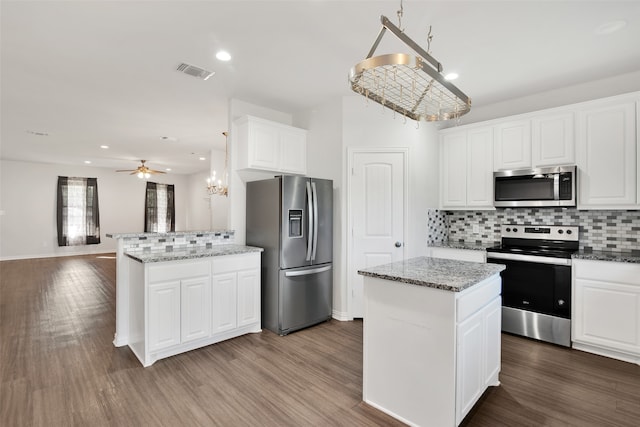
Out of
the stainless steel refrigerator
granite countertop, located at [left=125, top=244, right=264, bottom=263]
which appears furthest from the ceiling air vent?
granite countertop, located at [left=125, top=244, right=264, bottom=263]

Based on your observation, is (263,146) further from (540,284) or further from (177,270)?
(540,284)

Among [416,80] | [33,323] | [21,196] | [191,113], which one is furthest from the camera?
[21,196]

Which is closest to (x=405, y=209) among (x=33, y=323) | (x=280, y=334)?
(x=280, y=334)

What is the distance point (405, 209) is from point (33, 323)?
183 inches

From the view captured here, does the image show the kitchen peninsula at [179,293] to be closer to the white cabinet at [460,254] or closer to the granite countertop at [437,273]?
the granite countertop at [437,273]

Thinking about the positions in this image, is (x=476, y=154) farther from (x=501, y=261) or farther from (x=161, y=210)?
(x=161, y=210)

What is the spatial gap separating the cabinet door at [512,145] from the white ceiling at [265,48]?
42cm

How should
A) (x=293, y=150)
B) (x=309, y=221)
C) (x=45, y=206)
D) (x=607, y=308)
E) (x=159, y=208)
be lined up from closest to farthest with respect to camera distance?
(x=607, y=308) → (x=309, y=221) → (x=293, y=150) → (x=45, y=206) → (x=159, y=208)

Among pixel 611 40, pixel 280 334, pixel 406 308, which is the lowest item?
pixel 280 334

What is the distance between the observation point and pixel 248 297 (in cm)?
343

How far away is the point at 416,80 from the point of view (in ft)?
6.25

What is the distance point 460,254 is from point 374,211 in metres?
1.15

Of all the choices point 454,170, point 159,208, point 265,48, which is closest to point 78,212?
point 159,208

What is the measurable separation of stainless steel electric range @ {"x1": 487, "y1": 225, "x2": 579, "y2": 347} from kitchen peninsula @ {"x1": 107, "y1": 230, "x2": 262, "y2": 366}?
9.09 ft
